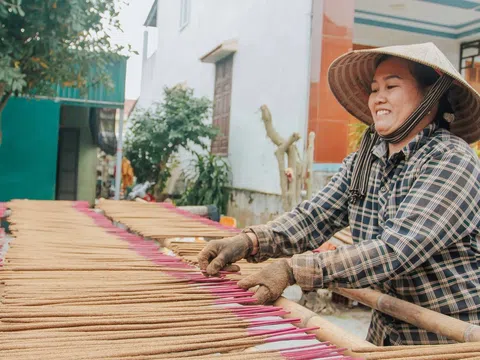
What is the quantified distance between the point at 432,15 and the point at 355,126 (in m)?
2.11

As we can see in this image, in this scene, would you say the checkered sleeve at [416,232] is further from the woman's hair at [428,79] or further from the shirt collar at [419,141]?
the woman's hair at [428,79]

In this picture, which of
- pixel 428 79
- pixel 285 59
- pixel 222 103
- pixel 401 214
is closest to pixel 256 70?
pixel 285 59

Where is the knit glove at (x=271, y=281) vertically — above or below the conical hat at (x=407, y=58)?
below

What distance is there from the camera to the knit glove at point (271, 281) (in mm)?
1403

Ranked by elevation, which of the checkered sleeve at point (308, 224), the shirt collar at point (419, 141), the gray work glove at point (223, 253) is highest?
the shirt collar at point (419, 141)

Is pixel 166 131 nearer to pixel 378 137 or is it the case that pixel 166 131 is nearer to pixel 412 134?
pixel 378 137

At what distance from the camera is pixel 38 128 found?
923cm

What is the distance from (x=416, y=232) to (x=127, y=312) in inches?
28.6

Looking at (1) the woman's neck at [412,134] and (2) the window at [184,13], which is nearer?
(1) the woman's neck at [412,134]

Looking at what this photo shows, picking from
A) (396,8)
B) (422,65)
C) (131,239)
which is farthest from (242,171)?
(422,65)

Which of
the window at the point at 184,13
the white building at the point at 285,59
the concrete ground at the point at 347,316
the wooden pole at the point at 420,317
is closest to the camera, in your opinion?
the wooden pole at the point at 420,317

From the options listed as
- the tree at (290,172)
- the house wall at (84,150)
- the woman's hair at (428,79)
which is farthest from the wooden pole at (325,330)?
the house wall at (84,150)

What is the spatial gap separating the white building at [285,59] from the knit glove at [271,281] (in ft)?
15.0

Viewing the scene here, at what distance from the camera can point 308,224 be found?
73.0 inches
